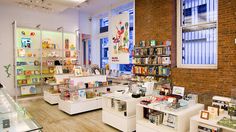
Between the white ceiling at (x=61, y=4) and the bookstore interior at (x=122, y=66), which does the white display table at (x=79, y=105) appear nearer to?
the bookstore interior at (x=122, y=66)

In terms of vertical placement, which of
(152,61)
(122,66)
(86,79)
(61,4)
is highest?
(61,4)

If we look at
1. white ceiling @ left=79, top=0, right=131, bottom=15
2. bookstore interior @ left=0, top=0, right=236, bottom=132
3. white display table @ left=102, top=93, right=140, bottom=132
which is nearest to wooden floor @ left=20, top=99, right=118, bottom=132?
bookstore interior @ left=0, top=0, right=236, bottom=132

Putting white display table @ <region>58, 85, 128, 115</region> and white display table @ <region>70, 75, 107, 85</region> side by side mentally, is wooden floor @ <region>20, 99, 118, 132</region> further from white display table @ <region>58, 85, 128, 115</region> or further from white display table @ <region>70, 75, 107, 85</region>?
white display table @ <region>70, 75, 107, 85</region>

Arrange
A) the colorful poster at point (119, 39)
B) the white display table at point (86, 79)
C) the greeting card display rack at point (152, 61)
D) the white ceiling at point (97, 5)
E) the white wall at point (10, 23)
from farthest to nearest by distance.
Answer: the white ceiling at point (97, 5), the colorful poster at point (119, 39), the white wall at point (10, 23), the greeting card display rack at point (152, 61), the white display table at point (86, 79)

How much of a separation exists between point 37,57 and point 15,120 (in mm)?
5871

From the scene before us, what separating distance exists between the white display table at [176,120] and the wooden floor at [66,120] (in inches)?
28.9

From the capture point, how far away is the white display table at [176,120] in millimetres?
2725

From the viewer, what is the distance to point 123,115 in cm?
362

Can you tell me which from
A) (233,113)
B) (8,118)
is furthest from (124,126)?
(8,118)

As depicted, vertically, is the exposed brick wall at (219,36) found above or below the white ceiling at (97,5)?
below

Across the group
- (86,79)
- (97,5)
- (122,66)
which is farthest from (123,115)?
(97,5)

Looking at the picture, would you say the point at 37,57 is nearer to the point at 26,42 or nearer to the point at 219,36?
the point at 26,42

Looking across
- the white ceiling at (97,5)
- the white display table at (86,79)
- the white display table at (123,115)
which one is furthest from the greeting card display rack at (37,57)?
the white display table at (123,115)

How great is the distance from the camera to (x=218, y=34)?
439 cm
